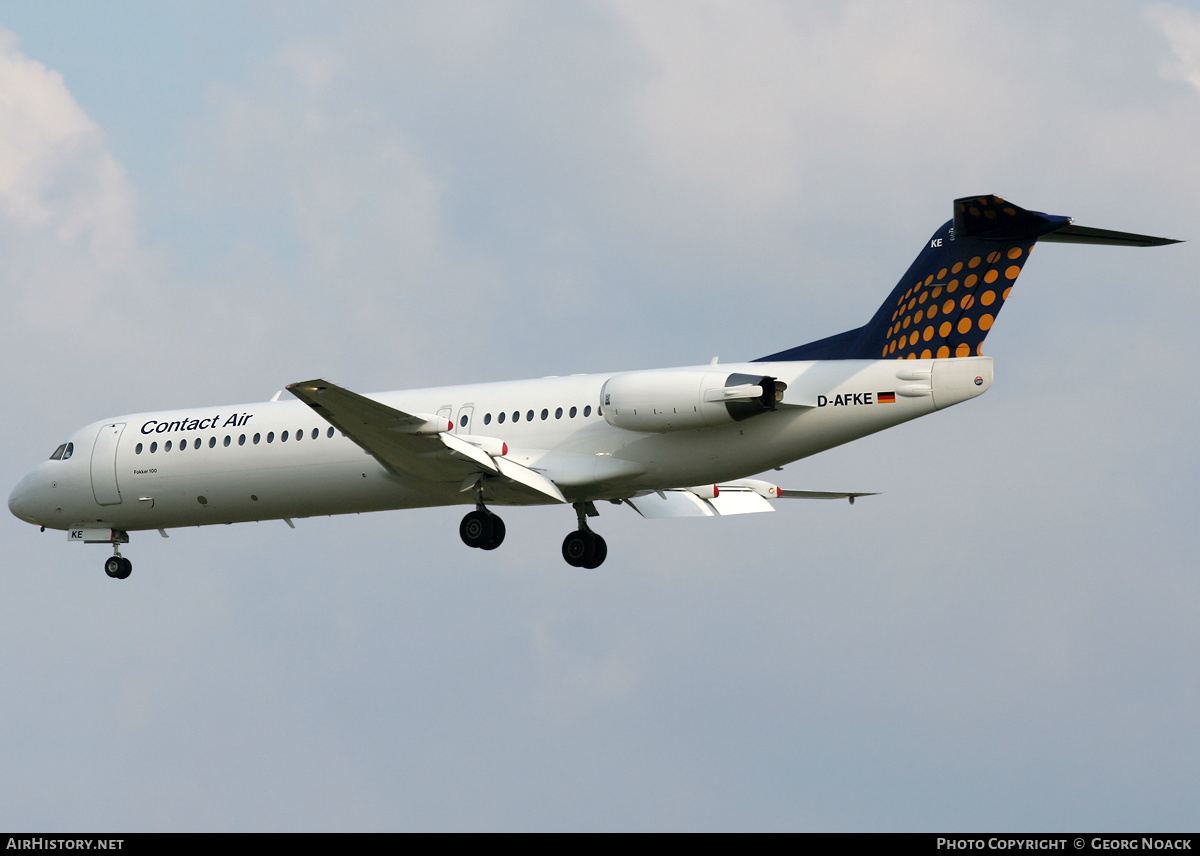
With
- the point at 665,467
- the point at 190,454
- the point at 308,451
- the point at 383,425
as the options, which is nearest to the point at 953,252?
the point at 665,467

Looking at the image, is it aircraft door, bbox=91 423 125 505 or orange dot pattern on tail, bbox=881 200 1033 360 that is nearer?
orange dot pattern on tail, bbox=881 200 1033 360

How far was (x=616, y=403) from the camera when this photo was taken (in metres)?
24.8

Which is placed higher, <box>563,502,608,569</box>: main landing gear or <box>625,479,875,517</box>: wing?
<box>625,479,875,517</box>: wing

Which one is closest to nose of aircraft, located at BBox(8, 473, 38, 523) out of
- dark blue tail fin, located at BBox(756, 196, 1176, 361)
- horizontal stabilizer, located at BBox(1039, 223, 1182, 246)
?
dark blue tail fin, located at BBox(756, 196, 1176, 361)

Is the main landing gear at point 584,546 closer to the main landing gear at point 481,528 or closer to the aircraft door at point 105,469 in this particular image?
the main landing gear at point 481,528

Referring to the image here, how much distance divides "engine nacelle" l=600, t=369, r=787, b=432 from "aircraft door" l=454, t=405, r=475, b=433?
3.18 metres

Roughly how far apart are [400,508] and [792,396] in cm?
775

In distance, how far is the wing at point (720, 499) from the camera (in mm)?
30250

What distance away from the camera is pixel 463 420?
27.2 metres

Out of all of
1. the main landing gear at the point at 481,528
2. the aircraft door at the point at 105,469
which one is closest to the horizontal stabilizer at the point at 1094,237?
the main landing gear at the point at 481,528

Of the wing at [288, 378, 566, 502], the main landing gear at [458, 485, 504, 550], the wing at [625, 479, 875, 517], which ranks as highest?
the wing at [625, 479, 875, 517]

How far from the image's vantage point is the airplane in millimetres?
23453

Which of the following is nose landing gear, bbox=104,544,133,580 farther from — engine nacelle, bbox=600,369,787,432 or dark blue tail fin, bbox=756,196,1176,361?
dark blue tail fin, bbox=756,196,1176,361

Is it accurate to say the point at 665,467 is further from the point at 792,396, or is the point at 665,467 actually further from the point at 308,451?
the point at 308,451
